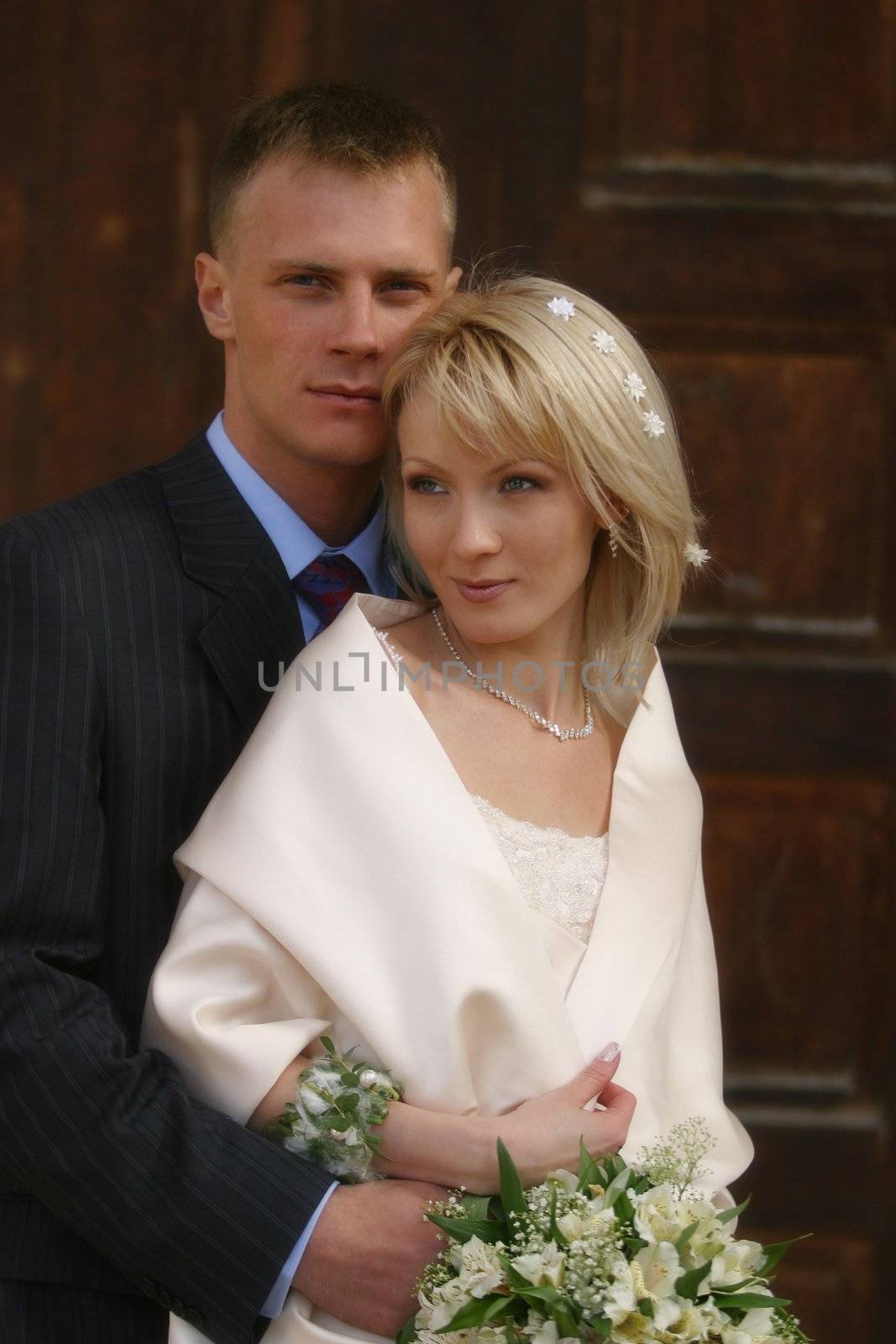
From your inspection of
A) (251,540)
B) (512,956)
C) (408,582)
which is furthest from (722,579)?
(512,956)

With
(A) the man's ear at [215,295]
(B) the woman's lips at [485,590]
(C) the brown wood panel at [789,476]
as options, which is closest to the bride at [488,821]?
(B) the woman's lips at [485,590]

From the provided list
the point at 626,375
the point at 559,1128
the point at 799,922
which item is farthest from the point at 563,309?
the point at 799,922

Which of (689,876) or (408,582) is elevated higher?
(408,582)

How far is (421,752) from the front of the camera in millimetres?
2020

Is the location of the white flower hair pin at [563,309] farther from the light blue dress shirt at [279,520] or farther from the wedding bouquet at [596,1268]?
the wedding bouquet at [596,1268]

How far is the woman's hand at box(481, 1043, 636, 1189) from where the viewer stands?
73.9 inches

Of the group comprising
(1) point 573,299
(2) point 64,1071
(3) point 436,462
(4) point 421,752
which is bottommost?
(2) point 64,1071

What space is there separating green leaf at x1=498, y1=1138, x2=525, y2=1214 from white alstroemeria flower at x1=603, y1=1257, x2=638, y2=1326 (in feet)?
0.50

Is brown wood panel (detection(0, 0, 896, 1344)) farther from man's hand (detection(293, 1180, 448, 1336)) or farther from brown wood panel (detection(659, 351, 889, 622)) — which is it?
man's hand (detection(293, 1180, 448, 1336))

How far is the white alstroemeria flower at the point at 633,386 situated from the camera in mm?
2146

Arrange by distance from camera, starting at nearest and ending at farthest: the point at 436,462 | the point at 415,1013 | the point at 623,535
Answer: the point at 415,1013
the point at 436,462
the point at 623,535

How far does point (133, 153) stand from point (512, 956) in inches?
77.9

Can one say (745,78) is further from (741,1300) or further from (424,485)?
(741,1300)

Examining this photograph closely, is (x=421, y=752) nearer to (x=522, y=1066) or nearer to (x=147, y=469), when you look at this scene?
(x=522, y=1066)
